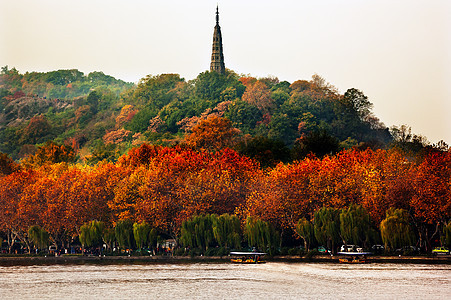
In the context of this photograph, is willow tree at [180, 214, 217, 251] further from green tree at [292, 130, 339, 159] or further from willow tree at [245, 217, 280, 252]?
green tree at [292, 130, 339, 159]

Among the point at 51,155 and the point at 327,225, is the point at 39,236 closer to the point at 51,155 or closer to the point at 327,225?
the point at 327,225

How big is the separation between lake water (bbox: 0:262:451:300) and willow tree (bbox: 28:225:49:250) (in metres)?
18.5

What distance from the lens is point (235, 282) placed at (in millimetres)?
77188

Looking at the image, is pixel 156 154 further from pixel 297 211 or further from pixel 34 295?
pixel 34 295

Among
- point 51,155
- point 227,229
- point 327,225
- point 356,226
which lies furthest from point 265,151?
point 51,155

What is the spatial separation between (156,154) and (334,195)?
146 ft

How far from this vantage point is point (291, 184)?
344 ft

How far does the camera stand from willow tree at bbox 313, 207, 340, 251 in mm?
96312

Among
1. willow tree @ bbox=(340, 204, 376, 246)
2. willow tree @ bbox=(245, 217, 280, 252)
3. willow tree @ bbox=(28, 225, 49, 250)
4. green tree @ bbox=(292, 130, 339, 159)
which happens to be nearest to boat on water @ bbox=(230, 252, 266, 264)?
willow tree @ bbox=(245, 217, 280, 252)

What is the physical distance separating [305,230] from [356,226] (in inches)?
285

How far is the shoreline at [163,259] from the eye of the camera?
92.1 m

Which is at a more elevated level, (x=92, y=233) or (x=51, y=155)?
(x=51, y=155)

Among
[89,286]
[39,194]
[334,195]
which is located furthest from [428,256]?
[39,194]

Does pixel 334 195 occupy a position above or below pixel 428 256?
above
